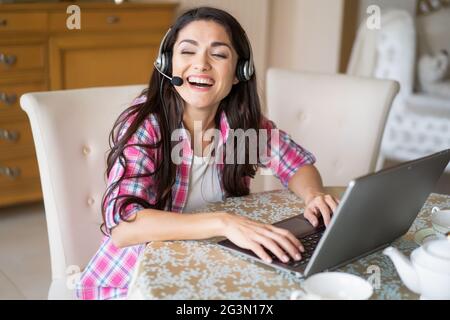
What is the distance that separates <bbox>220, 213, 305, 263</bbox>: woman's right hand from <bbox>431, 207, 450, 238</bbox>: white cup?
29 cm

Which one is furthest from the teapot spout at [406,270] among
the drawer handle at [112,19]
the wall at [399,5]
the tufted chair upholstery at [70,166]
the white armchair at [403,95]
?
the wall at [399,5]

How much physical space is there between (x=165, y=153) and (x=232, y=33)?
29cm

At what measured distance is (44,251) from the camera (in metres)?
2.68

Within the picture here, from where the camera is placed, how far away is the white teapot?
2.92 feet

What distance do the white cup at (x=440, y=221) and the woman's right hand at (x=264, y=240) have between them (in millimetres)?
294

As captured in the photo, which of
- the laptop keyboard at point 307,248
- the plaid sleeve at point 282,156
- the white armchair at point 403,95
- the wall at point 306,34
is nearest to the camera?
the laptop keyboard at point 307,248

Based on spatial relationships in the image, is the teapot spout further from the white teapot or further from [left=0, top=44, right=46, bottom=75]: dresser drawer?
[left=0, top=44, right=46, bottom=75]: dresser drawer

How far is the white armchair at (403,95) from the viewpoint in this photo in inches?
137

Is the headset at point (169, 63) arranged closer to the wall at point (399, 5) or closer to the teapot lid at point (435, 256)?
the teapot lid at point (435, 256)

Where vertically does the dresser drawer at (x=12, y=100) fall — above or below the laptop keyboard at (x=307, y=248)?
below

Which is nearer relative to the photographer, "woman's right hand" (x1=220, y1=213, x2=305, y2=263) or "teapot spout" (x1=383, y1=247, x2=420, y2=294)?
"teapot spout" (x1=383, y1=247, x2=420, y2=294)

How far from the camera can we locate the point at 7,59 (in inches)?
110

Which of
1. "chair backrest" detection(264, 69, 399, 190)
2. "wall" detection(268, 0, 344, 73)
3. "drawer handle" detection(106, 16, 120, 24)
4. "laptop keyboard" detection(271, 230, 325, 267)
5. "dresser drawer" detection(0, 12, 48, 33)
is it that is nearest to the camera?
"laptop keyboard" detection(271, 230, 325, 267)

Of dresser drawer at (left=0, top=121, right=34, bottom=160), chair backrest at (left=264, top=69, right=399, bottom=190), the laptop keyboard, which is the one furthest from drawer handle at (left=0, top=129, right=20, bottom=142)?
the laptop keyboard
